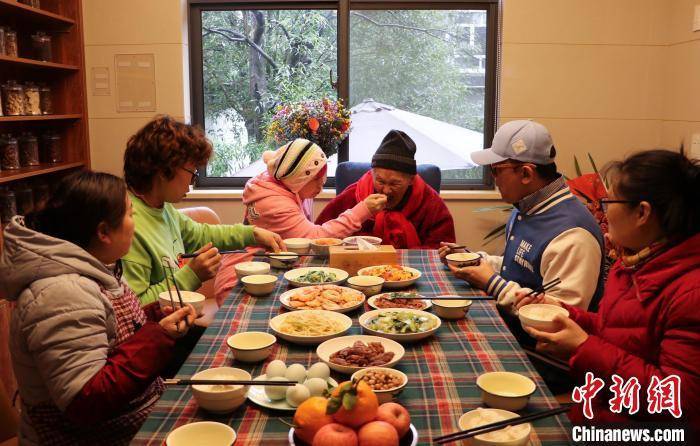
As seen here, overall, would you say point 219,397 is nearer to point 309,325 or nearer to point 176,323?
point 176,323

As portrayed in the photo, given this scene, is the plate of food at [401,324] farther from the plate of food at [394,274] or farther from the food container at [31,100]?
the food container at [31,100]

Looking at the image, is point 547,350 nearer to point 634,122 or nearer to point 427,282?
point 427,282

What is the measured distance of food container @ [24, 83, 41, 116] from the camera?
3961 millimetres

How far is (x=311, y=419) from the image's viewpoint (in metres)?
1.12

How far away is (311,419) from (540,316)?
839 millimetres

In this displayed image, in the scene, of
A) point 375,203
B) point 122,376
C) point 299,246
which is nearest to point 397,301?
point 299,246

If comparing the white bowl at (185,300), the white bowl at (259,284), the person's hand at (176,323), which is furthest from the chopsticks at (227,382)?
the white bowl at (259,284)

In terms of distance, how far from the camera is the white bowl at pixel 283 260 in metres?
2.53

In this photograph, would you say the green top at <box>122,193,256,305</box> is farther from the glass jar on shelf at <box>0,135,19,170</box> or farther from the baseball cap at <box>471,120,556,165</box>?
the glass jar on shelf at <box>0,135,19,170</box>

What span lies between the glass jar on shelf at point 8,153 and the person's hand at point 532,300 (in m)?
3.19

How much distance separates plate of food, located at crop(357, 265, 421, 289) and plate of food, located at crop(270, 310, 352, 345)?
0.42 m

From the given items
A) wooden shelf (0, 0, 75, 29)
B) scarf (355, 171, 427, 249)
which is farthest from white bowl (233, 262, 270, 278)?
wooden shelf (0, 0, 75, 29)

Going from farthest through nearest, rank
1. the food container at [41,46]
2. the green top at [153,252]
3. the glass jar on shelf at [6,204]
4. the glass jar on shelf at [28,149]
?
the food container at [41,46] < the glass jar on shelf at [28,149] < the glass jar on shelf at [6,204] < the green top at [153,252]

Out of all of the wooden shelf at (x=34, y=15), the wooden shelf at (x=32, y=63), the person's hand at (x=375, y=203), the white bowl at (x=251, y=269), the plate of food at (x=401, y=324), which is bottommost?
the plate of food at (x=401, y=324)
